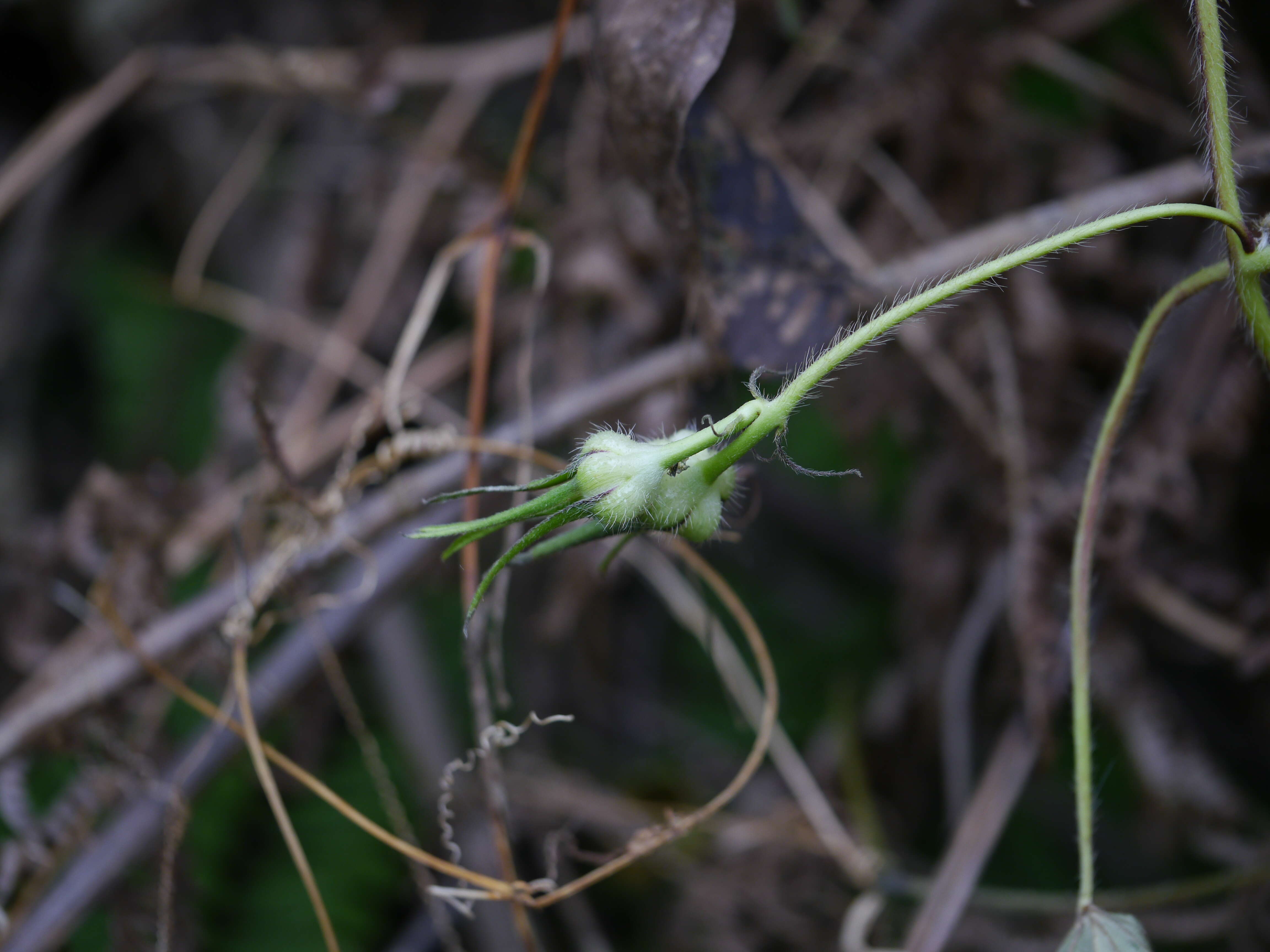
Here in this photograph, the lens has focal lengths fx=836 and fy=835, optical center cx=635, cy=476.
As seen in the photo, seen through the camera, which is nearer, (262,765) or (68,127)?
(262,765)

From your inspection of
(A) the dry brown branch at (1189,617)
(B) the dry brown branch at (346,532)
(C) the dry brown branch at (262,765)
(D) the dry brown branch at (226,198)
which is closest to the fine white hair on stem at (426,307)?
(B) the dry brown branch at (346,532)

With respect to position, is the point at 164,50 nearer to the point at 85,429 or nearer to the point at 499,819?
the point at 85,429

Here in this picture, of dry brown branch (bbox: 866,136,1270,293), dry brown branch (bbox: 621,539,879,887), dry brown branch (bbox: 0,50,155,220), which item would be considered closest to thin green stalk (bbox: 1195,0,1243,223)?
dry brown branch (bbox: 866,136,1270,293)

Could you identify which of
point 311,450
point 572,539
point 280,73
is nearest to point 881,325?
point 572,539

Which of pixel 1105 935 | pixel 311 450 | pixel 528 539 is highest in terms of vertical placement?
pixel 311 450

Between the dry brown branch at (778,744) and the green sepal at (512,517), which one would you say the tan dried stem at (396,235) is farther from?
the green sepal at (512,517)

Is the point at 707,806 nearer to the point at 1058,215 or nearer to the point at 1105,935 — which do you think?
the point at 1105,935

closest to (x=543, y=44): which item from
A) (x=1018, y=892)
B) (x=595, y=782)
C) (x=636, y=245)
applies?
(x=636, y=245)
